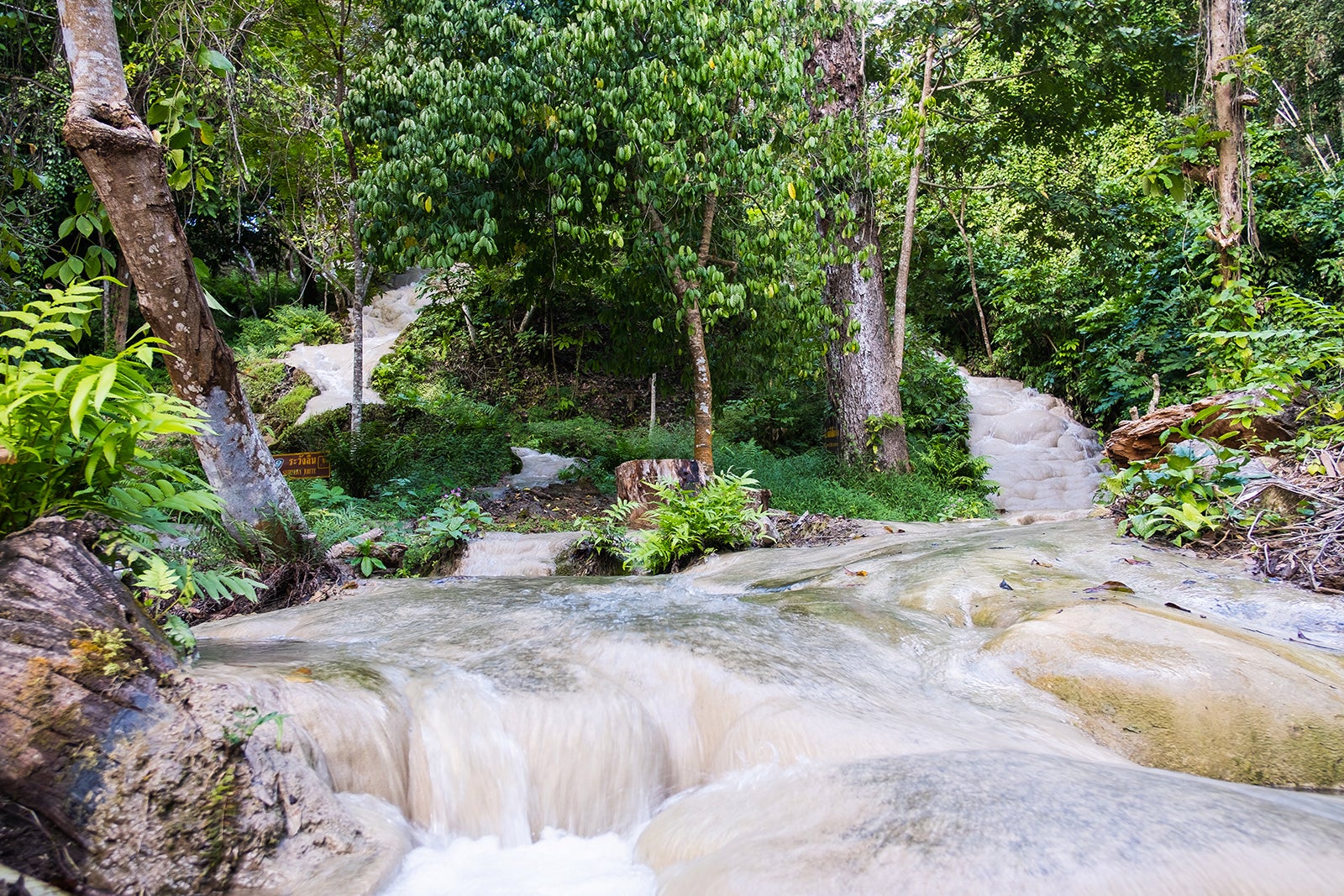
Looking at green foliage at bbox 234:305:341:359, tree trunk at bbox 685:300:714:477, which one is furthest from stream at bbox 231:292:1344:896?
green foliage at bbox 234:305:341:359

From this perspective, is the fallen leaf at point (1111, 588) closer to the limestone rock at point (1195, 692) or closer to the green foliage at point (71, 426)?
the limestone rock at point (1195, 692)

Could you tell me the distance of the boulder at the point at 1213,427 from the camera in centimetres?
463

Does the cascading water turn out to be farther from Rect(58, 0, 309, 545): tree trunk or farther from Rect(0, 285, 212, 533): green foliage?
Rect(58, 0, 309, 545): tree trunk

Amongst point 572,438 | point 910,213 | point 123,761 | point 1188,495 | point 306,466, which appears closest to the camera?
point 123,761

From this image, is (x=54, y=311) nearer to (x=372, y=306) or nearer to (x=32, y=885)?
(x=32, y=885)

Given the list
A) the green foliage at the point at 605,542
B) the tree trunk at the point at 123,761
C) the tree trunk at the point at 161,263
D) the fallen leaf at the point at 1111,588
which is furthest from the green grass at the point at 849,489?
the tree trunk at the point at 123,761

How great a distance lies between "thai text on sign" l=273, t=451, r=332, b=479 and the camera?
8438 mm

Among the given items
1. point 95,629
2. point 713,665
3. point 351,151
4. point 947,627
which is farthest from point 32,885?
point 351,151

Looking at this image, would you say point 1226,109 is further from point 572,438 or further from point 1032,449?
point 572,438

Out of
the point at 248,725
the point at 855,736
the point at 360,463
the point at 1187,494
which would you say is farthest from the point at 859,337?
the point at 248,725

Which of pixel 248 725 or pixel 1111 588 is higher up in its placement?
pixel 248 725

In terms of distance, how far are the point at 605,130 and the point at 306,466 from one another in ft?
16.4

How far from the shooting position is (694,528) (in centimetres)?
618

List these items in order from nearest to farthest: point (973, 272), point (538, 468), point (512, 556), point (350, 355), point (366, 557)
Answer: point (366, 557) < point (512, 556) < point (538, 468) < point (973, 272) < point (350, 355)
